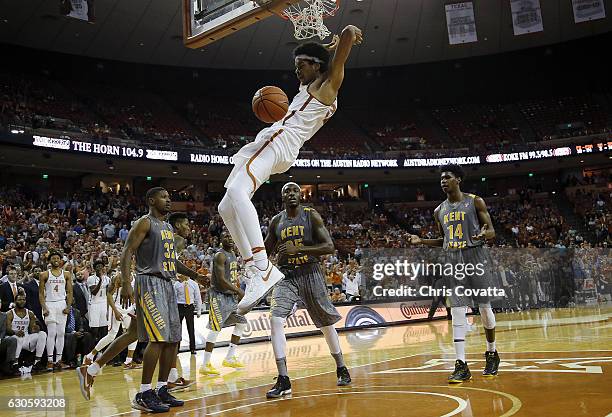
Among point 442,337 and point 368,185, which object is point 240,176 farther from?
point 368,185

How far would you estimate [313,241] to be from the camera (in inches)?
247

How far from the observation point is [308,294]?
6074 millimetres

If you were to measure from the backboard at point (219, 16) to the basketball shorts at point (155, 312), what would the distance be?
265cm

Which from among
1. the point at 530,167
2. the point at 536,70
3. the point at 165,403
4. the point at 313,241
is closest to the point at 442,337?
the point at 313,241

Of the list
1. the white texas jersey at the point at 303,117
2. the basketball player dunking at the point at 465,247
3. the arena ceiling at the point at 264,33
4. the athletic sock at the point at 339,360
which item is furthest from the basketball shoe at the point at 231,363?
the arena ceiling at the point at 264,33

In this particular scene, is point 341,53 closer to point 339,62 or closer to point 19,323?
point 339,62

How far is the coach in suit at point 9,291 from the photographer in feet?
31.0

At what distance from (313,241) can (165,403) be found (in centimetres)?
214

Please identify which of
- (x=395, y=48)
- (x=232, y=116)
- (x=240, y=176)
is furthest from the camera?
(x=232, y=116)

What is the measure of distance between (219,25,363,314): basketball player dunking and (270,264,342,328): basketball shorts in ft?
5.01

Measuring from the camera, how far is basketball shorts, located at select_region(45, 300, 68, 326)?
30.5ft

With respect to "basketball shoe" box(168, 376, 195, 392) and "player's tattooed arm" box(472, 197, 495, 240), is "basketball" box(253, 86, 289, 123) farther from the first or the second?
"basketball shoe" box(168, 376, 195, 392)

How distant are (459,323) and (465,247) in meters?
0.77

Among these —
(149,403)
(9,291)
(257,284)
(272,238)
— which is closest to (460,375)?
(272,238)
